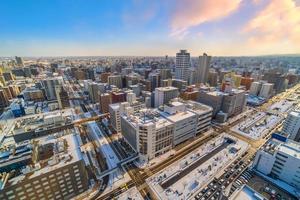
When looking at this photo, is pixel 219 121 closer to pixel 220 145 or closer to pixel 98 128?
pixel 220 145

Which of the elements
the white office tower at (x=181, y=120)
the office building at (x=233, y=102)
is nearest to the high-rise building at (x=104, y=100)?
the white office tower at (x=181, y=120)

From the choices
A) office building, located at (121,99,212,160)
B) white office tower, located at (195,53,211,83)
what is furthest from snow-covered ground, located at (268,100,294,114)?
office building, located at (121,99,212,160)

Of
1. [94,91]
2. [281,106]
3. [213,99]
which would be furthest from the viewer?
[94,91]

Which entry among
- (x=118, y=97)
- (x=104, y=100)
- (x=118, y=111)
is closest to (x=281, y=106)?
(x=118, y=111)

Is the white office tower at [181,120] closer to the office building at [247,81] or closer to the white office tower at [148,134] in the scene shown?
the white office tower at [148,134]

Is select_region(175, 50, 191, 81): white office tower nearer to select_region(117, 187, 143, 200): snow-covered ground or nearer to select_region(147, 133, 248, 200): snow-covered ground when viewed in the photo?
select_region(147, 133, 248, 200): snow-covered ground

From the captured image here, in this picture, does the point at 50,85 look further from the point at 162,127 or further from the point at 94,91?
the point at 162,127

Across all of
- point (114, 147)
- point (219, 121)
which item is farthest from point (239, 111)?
point (114, 147)
